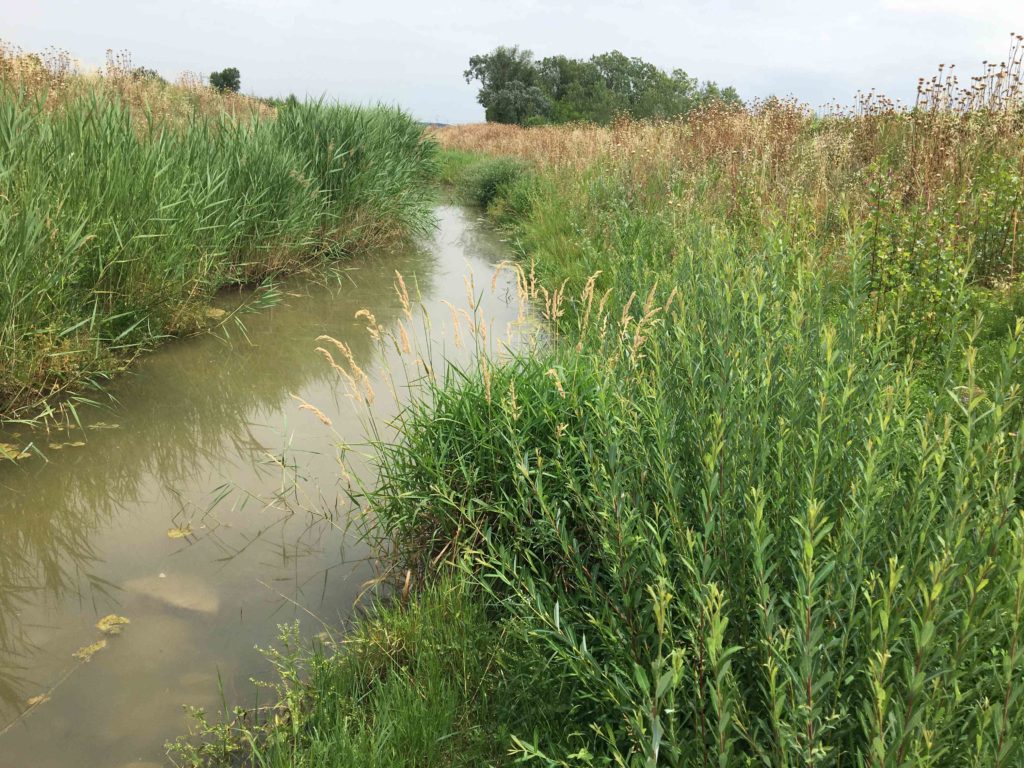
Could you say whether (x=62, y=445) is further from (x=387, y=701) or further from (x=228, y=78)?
(x=228, y=78)

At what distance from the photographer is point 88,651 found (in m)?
2.87

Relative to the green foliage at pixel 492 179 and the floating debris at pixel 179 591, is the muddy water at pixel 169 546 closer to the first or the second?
the floating debris at pixel 179 591

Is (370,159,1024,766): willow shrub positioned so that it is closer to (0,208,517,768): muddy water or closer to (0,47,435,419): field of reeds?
(0,208,517,768): muddy water

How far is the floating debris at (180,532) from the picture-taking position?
3.63 meters

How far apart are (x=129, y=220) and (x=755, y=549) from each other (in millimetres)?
5483

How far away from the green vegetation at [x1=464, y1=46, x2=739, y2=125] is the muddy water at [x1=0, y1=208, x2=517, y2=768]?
140 feet

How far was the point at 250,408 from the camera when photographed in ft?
16.7

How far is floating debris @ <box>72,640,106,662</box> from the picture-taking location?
9.30 ft

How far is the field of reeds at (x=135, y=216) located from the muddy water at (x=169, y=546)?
43 cm

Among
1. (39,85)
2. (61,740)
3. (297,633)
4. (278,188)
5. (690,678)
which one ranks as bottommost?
(61,740)

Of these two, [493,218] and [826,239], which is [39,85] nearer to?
[493,218]

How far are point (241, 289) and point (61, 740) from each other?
5.76 m

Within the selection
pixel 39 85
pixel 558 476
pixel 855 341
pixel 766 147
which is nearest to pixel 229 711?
pixel 558 476

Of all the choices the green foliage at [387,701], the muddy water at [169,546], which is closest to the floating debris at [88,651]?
the muddy water at [169,546]
